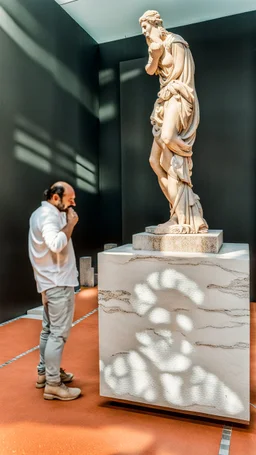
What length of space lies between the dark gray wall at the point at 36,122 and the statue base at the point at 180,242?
2.36 metres

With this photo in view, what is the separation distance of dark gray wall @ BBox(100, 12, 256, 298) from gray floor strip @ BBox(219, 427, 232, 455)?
11.6ft

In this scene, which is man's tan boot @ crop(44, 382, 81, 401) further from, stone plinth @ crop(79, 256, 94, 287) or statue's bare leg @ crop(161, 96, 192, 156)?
stone plinth @ crop(79, 256, 94, 287)

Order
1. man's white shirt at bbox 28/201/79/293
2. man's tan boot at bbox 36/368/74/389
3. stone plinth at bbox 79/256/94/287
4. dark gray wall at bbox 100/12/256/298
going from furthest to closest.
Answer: stone plinth at bbox 79/256/94/287
dark gray wall at bbox 100/12/256/298
man's tan boot at bbox 36/368/74/389
man's white shirt at bbox 28/201/79/293

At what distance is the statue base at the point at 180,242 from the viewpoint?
97.4 inches

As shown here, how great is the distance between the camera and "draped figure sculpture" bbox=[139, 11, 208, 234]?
106 inches

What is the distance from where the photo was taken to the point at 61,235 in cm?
247

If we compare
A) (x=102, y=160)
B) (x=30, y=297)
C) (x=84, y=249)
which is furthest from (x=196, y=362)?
(x=102, y=160)

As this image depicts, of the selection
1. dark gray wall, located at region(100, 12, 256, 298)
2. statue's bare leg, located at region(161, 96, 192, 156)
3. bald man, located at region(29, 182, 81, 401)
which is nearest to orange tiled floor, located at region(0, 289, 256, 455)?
bald man, located at region(29, 182, 81, 401)

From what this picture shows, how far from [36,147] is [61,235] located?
288 centimetres

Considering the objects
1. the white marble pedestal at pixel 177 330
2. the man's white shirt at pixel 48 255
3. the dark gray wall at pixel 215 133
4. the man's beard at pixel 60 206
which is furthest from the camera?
the dark gray wall at pixel 215 133

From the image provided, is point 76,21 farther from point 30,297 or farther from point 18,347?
point 18,347

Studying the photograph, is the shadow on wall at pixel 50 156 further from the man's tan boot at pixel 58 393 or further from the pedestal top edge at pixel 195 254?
the man's tan boot at pixel 58 393

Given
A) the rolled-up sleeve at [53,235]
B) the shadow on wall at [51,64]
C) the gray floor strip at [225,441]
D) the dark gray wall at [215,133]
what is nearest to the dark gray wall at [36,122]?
the shadow on wall at [51,64]

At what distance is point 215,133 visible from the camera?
5590 mm
